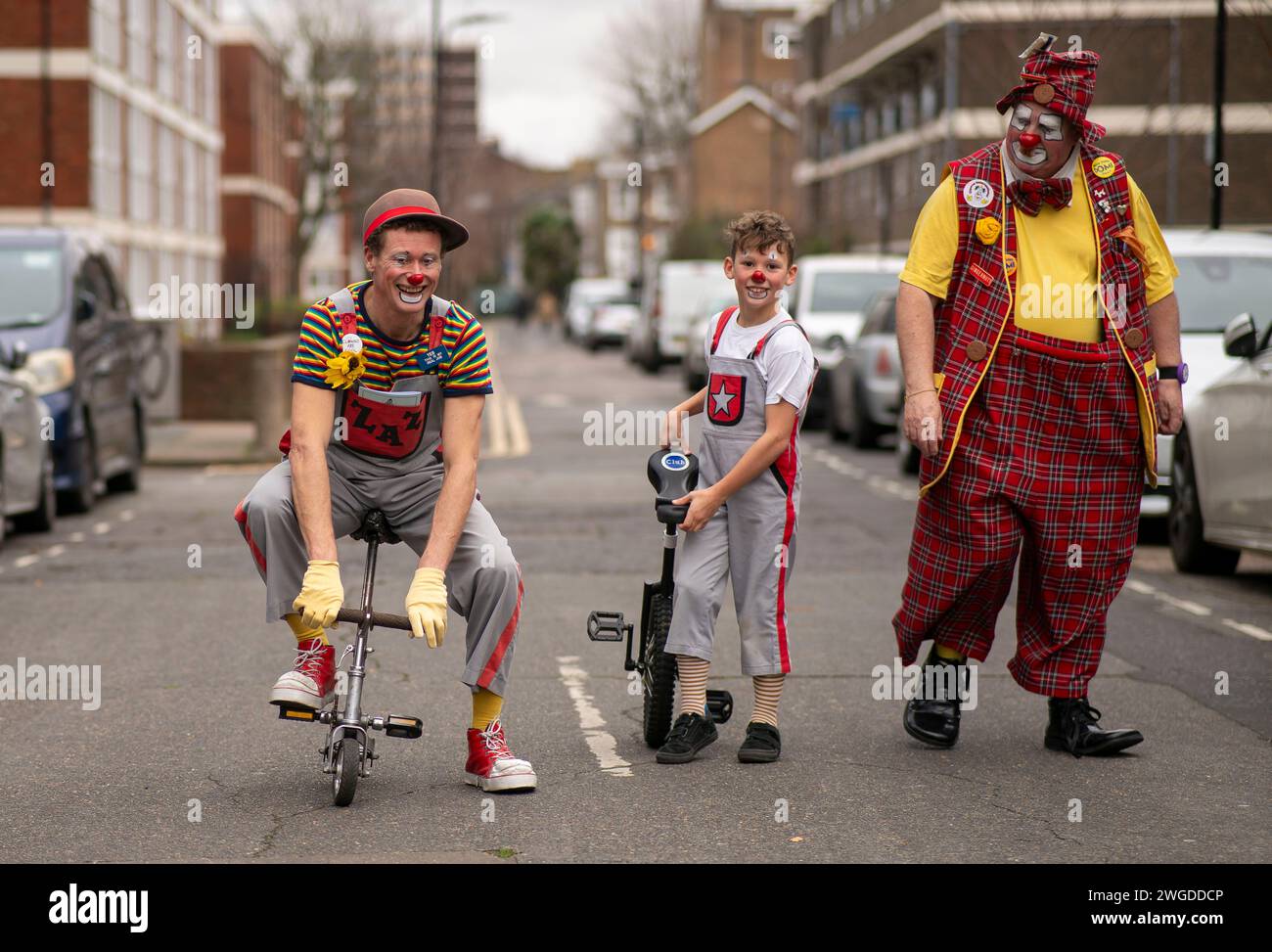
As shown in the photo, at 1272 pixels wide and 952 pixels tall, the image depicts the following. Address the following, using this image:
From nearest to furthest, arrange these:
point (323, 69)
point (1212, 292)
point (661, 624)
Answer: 1. point (661, 624)
2. point (1212, 292)
3. point (323, 69)

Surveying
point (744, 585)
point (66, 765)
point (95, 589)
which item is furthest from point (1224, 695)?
point (95, 589)

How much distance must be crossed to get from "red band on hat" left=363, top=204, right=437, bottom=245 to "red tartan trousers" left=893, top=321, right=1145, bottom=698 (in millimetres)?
1852

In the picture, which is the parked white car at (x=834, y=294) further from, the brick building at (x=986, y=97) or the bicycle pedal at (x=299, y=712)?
the bicycle pedal at (x=299, y=712)

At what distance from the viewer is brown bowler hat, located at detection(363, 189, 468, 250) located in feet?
17.5

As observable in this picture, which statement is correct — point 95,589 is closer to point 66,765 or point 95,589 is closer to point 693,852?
point 66,765

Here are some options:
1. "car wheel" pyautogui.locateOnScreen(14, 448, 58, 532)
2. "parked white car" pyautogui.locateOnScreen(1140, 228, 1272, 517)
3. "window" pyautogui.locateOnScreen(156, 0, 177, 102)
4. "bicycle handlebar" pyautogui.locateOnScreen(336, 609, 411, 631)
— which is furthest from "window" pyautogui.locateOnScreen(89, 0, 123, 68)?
"bicycle handlebar" pyautogui.locateOnScreen(336, 609, 411, 631)

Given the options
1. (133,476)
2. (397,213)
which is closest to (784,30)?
(133,476)

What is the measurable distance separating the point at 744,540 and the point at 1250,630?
3.68 metres

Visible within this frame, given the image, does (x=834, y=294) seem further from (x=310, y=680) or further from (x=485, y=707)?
(x=310, y=680)

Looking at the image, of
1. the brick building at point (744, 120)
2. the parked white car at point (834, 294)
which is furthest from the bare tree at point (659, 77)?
the parked white car at point (834, 294)

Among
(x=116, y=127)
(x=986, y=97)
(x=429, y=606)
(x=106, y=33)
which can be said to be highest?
(x=106, y=33)

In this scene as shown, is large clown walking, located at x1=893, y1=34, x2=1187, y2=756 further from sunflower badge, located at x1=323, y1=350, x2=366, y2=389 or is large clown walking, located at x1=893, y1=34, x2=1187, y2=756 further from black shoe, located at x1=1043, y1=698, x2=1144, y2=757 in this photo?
sunflower badge, located at x1=323, y1=350, x2=366, y2=389

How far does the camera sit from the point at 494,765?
5.48 m

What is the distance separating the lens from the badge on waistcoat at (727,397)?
5.92 m
